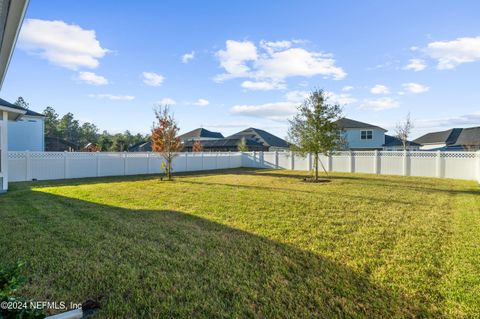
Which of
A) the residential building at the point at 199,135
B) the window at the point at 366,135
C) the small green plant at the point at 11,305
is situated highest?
the residential building at the point at 199,135

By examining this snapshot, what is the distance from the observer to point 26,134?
20453mm

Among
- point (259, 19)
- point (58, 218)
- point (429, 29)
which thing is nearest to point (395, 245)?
point (58, 218)

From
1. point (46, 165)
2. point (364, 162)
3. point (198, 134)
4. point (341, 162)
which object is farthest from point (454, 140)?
point (46, 165)

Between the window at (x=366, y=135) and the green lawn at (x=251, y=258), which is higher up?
the window at (x=366, y=135)

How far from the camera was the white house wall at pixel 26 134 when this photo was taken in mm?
20000

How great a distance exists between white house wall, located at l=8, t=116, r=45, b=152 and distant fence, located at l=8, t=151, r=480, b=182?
9314 millimetres

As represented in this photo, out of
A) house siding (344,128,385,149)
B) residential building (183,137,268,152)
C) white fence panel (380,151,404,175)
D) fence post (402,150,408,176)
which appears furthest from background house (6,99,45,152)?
house siding (344,128,385,149)

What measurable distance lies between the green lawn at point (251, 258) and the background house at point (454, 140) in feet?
91.2

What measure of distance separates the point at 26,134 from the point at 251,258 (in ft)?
78.4

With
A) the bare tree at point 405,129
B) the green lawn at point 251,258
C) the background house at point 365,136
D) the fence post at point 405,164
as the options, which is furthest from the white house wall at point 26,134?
the bare tree at point 405,129

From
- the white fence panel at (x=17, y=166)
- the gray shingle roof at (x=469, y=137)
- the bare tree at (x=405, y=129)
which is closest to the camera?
the white fence panel at (x=17, y=166)

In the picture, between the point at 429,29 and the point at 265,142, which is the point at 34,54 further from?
the point at 265,142

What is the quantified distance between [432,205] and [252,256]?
249 inches

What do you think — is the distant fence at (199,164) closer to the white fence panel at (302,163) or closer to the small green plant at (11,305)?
the white fence panel at (302,163)
